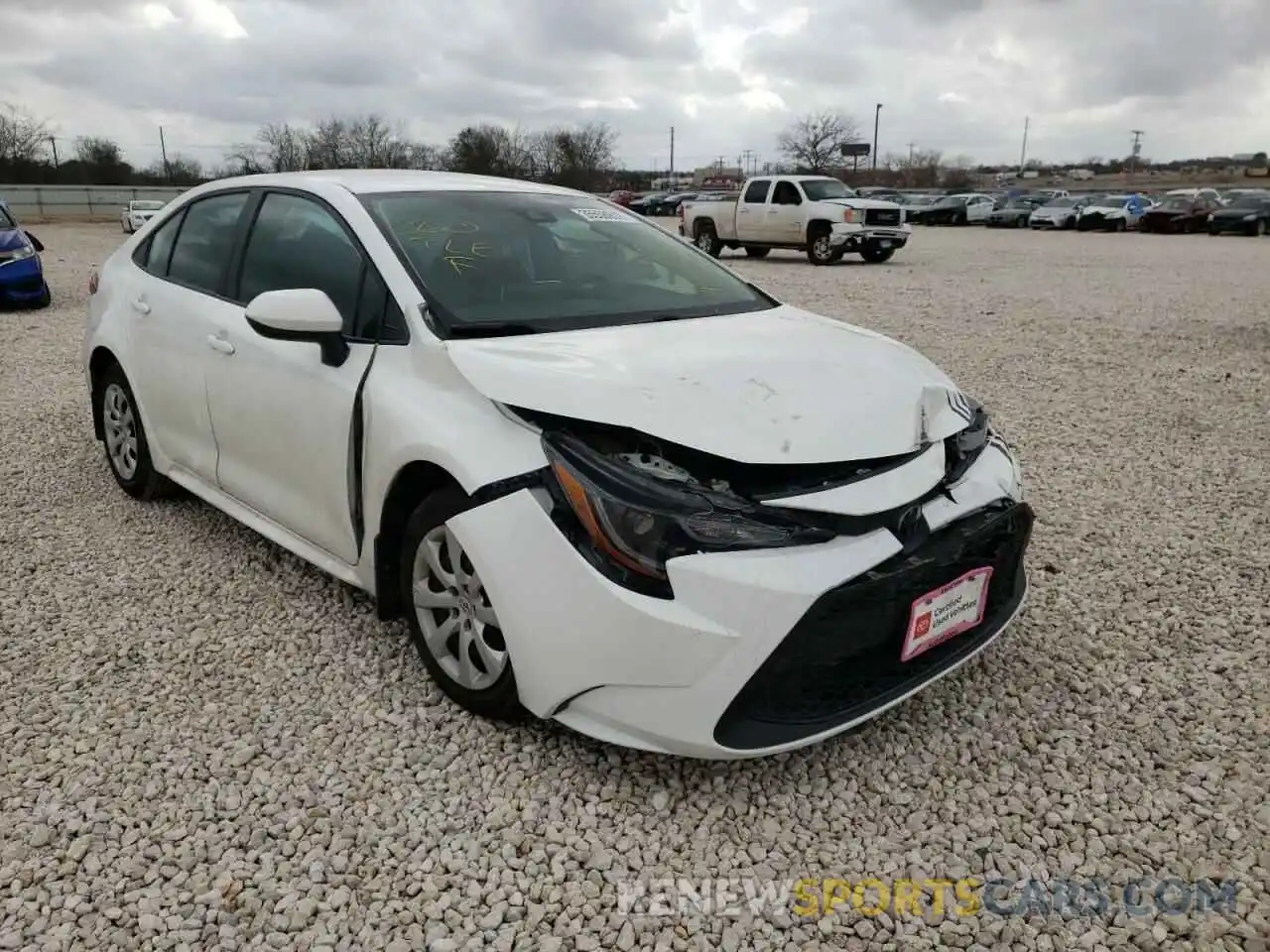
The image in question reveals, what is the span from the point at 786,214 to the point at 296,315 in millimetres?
18258

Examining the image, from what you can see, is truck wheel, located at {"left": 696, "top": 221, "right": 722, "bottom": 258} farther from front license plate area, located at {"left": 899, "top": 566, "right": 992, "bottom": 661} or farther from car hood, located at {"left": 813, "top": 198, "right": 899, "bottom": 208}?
front license plate area, located at {"left": 899, "top": 566, "right": 992, "bottom": 661}

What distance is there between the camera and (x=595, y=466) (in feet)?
7.87

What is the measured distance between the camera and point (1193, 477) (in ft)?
17.3

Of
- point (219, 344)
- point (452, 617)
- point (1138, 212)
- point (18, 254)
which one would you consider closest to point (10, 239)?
point (18, 254)

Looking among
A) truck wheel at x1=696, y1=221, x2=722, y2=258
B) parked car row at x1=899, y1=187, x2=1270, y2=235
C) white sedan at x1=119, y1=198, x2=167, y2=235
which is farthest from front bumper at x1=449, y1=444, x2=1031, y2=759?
white sedan at x1=119, y1=198, x2=167, y2=235

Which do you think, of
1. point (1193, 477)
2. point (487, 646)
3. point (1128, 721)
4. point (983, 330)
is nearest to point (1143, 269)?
point (983, 330)

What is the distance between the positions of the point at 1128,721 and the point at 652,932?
1709mm

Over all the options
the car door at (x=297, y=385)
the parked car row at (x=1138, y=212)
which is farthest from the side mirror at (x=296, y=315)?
the parked car row at (x=1138, y=212)

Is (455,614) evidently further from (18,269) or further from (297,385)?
(18,269)

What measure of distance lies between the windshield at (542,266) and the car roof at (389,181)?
8 centimetres

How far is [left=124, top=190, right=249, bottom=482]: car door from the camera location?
378 cm

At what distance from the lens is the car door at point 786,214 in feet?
65.1

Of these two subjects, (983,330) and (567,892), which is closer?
(567,892)

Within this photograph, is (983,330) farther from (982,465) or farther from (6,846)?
(6,846)
